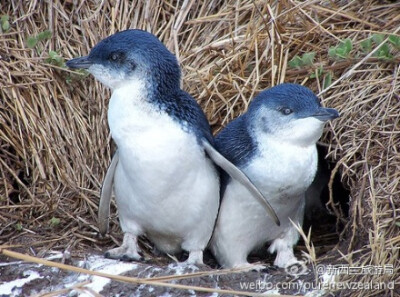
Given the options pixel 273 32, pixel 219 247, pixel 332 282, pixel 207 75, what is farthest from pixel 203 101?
pixel 332 282

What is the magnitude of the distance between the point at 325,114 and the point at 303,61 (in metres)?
1.00

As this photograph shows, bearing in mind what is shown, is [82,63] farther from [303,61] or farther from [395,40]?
[395,40]

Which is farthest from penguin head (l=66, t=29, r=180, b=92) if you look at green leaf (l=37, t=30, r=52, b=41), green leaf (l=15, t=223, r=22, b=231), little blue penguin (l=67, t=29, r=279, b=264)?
green leaf (l=37, t=30, r=52, b=41)

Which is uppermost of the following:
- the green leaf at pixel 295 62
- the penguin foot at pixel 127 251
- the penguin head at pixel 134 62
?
the penguin head at pixel 134 62

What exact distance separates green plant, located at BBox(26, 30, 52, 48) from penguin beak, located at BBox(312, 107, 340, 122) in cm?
213

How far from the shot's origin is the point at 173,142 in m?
4.72

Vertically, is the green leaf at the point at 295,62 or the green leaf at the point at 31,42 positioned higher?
the green leaf at the point at 31,42

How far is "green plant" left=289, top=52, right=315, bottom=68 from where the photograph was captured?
18.7ft

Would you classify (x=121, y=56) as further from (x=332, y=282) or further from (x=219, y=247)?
(x=332, y=282)

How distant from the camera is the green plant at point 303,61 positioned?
5.71 metres

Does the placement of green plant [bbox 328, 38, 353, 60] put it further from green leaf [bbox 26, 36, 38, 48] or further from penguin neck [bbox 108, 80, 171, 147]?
green leaf [bbox 26, 36, 38, 48]

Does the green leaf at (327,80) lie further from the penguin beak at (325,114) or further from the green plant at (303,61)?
the penguin beak at (325,114)

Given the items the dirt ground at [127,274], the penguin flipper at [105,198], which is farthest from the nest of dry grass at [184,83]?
the dirt ground at [127,274]

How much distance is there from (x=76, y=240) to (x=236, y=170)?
1096mm
